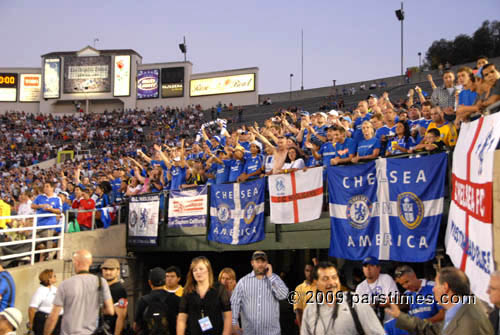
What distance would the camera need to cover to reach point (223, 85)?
49.6 meters

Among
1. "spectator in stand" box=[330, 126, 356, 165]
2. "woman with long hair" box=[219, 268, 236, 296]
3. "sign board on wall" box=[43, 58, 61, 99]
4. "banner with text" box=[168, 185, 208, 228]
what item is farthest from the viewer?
"sign board on wall" box=[43, 58, 61, 99]

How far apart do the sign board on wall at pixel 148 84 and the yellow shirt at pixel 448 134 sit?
147ft

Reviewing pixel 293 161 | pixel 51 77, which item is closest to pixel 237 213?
pixel 293 161

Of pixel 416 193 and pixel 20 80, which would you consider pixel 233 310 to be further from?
pixel 20 80

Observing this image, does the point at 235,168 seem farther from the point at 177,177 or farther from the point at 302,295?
the point at 302,295

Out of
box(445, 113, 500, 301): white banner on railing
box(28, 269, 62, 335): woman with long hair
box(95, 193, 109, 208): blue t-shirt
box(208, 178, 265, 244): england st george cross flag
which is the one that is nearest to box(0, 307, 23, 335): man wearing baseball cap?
box(28, 269, 62, 335): woman with long hair

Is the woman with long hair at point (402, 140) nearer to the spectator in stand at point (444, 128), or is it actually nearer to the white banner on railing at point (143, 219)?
the spectator in stand at point (444, 128)

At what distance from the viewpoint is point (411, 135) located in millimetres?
8289

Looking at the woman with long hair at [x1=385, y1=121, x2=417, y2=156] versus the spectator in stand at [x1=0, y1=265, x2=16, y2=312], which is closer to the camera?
the spectator in stand at [x1=0, y1=265, x2=16, y2=312]

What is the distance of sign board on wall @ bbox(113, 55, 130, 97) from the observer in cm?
5081

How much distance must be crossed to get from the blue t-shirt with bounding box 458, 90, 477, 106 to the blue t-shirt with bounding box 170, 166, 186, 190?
706 centimetres

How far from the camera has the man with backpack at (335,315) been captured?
4.23m

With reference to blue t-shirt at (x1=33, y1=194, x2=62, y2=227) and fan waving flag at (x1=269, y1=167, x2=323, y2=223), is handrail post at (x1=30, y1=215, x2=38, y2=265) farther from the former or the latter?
fan waving flag at (x1=269, y1=167, x2=323, y2=223)

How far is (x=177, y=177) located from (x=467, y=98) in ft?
24.4
